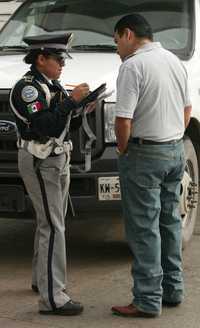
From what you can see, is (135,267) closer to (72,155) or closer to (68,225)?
(72,155)


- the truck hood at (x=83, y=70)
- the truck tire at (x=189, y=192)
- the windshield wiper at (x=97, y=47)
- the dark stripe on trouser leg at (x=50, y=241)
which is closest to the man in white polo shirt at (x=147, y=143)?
the dark stripe on trouser leg at (x=50, y=241)

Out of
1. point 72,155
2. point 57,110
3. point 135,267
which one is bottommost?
point 135,267

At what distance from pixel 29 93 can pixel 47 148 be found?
1.11 ft

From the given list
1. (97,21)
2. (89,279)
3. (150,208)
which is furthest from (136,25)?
(97,21)

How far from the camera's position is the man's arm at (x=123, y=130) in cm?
461

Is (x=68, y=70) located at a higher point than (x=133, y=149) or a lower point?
higher

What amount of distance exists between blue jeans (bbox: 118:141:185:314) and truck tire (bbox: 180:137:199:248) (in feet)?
3.46

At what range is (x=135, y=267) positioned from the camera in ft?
15.9

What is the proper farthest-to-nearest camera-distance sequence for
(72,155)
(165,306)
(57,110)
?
(72,155)
(165,306)
(57,110)

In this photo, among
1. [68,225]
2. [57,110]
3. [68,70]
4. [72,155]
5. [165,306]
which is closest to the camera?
[57,110]

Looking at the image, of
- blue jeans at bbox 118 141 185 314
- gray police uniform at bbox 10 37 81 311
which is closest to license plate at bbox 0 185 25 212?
gray police uniform at bbox 10 37 81 311

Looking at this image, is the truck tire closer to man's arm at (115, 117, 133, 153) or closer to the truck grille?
the truck grille

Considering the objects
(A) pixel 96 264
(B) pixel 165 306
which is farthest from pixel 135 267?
(A) pixel 96 264

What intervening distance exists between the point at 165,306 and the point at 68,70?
191 centimetres
